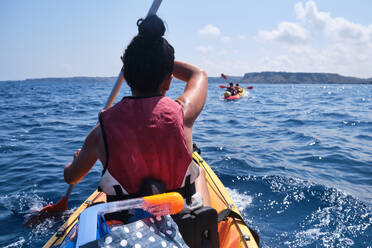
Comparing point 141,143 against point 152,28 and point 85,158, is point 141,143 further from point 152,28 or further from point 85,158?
point 152,28

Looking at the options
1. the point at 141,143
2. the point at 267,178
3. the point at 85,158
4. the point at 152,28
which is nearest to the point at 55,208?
the point at 85,158

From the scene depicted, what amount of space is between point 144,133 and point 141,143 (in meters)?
0.06

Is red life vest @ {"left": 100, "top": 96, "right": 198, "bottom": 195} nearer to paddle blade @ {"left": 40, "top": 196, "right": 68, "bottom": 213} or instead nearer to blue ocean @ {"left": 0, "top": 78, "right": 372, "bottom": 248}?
blue ocean @ {"left": 0, "top": 78, "right": 372, "bottom": 248}

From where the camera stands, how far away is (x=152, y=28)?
1773 millimetres

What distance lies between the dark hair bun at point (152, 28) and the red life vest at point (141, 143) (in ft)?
1.31

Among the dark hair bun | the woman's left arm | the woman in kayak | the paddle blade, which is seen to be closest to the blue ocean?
the paddle blade

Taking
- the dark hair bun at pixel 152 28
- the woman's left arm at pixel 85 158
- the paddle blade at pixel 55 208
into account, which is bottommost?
the paddle blade at pixel 55 208

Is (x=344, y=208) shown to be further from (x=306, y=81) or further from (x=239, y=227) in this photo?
(x=306, y=81)

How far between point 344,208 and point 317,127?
7.53 metres

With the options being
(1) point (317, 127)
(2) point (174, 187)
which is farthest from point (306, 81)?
(2) point (174, 187)

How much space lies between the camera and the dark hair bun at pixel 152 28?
1.77 meters

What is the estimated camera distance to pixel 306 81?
181 metres

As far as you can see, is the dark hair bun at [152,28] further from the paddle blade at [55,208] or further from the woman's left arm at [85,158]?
the paddle blade at [55,208]

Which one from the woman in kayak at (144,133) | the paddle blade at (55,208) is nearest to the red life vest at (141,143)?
the woman in kayak at (144,133)
